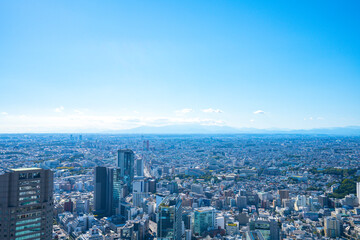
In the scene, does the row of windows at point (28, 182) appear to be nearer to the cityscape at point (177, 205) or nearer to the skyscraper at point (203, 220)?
the cityscape at point (177, 205)

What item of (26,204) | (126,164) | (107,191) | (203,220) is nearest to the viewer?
(26,204)

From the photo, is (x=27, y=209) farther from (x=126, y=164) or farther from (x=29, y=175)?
(x=126, y=164)

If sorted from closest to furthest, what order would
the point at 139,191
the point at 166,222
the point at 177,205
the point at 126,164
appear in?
the point at 166,222 → the point at 177,205 → the point at 139,191 → the point at 126,164

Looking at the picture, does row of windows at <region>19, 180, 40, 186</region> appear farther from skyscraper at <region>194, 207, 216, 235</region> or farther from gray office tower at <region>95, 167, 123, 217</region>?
gray office tower at <region>95, 167, 123, 217</region>

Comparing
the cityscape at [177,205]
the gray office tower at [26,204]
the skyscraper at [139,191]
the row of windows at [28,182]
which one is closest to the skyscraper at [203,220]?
the cityscape at [177,205]

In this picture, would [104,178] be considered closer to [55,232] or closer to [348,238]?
[55,232]

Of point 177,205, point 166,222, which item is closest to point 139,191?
point 177,205
